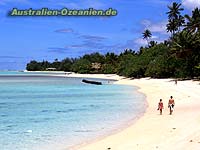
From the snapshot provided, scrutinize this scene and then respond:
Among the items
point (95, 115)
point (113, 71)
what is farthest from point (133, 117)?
point (113, 71)

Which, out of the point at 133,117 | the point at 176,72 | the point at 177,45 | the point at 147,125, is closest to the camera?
the point at 147,125

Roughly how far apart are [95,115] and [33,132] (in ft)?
27.0

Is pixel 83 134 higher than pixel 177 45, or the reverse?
pixel 177 45

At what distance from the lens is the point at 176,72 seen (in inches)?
3081

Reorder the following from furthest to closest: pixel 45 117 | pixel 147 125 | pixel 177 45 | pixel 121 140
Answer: pixel 177 45 < pixel 45 117 < pixel 147 125 < pixel 121 140

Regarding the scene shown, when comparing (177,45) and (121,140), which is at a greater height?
(177,45)

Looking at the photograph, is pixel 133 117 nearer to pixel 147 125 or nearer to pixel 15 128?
pixel 147 125

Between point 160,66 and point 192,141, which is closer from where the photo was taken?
point 192,141

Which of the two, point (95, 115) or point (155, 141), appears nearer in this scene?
point (155, 141)

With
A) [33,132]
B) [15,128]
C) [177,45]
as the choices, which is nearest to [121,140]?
[33,132]

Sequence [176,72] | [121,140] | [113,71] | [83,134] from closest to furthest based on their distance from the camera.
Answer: [121,140]
[83,134]
[176,72]
[113,71]

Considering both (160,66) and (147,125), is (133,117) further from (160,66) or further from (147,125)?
(160,66)

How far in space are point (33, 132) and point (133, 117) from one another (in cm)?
785

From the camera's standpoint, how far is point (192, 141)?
594 inches
